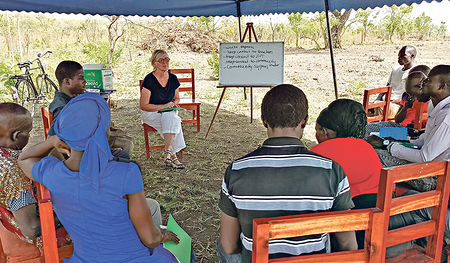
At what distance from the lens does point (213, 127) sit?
21.0 feet

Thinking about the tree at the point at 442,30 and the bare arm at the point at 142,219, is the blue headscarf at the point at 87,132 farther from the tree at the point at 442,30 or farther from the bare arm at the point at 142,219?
the tree at the point at 442,30

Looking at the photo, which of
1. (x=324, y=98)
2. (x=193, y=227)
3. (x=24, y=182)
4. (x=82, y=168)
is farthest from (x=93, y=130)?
(x=324, y=98)

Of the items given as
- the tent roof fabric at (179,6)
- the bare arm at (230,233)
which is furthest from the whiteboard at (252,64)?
the bare arm at (230,233)

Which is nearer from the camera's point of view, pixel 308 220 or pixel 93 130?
pixel 308 220

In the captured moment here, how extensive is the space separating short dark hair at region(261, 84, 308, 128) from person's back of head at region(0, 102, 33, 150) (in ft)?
4.45

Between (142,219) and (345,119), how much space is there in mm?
1301

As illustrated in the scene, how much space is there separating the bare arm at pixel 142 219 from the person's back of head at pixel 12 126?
33.8 inches

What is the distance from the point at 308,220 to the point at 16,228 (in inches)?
55.9

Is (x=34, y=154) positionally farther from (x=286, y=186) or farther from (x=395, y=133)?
(x=395, y=133)

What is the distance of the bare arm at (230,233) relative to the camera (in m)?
1.42

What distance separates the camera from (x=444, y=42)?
639 inches

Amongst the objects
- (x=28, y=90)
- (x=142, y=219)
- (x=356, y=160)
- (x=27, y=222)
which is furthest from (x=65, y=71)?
(x=28, y=90)

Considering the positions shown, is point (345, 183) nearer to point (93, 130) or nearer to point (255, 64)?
point (93, 130)

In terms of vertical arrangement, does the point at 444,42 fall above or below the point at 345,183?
above
